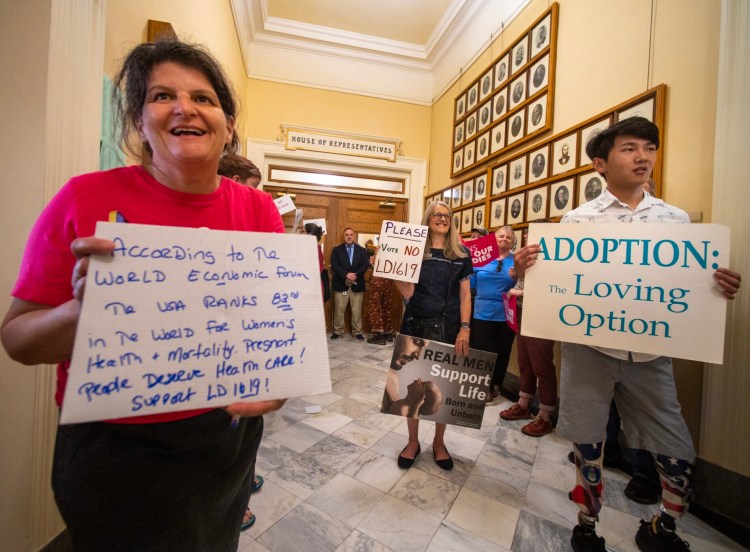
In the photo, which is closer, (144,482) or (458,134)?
(144,482)

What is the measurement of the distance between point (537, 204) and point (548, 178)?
22cm

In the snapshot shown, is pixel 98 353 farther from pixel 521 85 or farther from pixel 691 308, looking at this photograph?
pixel 521 85

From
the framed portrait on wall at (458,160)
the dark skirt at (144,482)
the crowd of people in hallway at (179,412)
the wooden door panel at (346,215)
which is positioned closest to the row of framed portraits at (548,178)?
the framed portrait on wall at (458,160)

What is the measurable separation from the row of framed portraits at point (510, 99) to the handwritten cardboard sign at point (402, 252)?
5.73 feet

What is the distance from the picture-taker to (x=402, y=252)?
1.68m

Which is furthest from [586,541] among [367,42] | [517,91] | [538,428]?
[367,42]

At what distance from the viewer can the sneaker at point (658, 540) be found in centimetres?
115

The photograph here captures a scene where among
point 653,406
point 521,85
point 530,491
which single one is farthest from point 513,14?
point 530,491

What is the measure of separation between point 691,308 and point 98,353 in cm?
148

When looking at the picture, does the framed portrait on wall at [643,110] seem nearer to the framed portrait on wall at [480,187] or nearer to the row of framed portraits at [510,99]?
the row of framed portraits at [510,99]

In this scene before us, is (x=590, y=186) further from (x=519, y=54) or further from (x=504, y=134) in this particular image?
(x=519, y=54)

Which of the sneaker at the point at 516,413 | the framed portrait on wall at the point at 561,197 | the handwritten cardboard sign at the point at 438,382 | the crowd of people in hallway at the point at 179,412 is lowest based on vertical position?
the sneaker at the point at 516,413

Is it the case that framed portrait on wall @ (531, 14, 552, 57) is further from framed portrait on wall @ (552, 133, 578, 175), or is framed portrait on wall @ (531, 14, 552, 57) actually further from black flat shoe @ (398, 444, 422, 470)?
black flat shoe @ (398, 444, 422, 470)

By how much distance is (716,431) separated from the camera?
4.52ft
